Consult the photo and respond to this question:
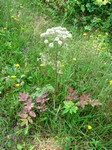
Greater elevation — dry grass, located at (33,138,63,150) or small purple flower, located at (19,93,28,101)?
small purple flower, located at (19,93,28,101)

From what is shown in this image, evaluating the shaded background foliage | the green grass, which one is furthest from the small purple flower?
the shaded background foliage

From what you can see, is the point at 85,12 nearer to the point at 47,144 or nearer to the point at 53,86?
the point at 53,86

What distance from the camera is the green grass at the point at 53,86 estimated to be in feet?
6.92

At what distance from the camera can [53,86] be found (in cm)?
242

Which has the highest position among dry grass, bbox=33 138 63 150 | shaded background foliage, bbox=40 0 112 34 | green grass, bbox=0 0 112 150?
shaded background foliage, bbox=40 0 112 34

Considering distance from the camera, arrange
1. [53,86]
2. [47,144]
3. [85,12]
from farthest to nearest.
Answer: [85,12] < [53,86] < [47,144]

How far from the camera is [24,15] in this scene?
362cm

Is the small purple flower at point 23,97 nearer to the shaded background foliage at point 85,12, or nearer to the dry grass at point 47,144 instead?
the dry grass at point 47,144

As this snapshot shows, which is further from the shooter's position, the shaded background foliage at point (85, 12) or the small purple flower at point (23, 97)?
the shaded background foliage at point (85, 12)

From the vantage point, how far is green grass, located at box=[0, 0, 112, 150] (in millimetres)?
2109

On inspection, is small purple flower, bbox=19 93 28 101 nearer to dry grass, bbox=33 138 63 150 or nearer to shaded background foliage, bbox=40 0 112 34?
dry grass, bbox=33 138 63 150

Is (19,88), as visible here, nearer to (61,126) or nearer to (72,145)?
(61,126)

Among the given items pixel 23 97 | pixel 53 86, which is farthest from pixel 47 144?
pixel 53 86

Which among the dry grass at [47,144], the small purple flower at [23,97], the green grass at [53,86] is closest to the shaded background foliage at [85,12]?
the green grass at [53,86]
